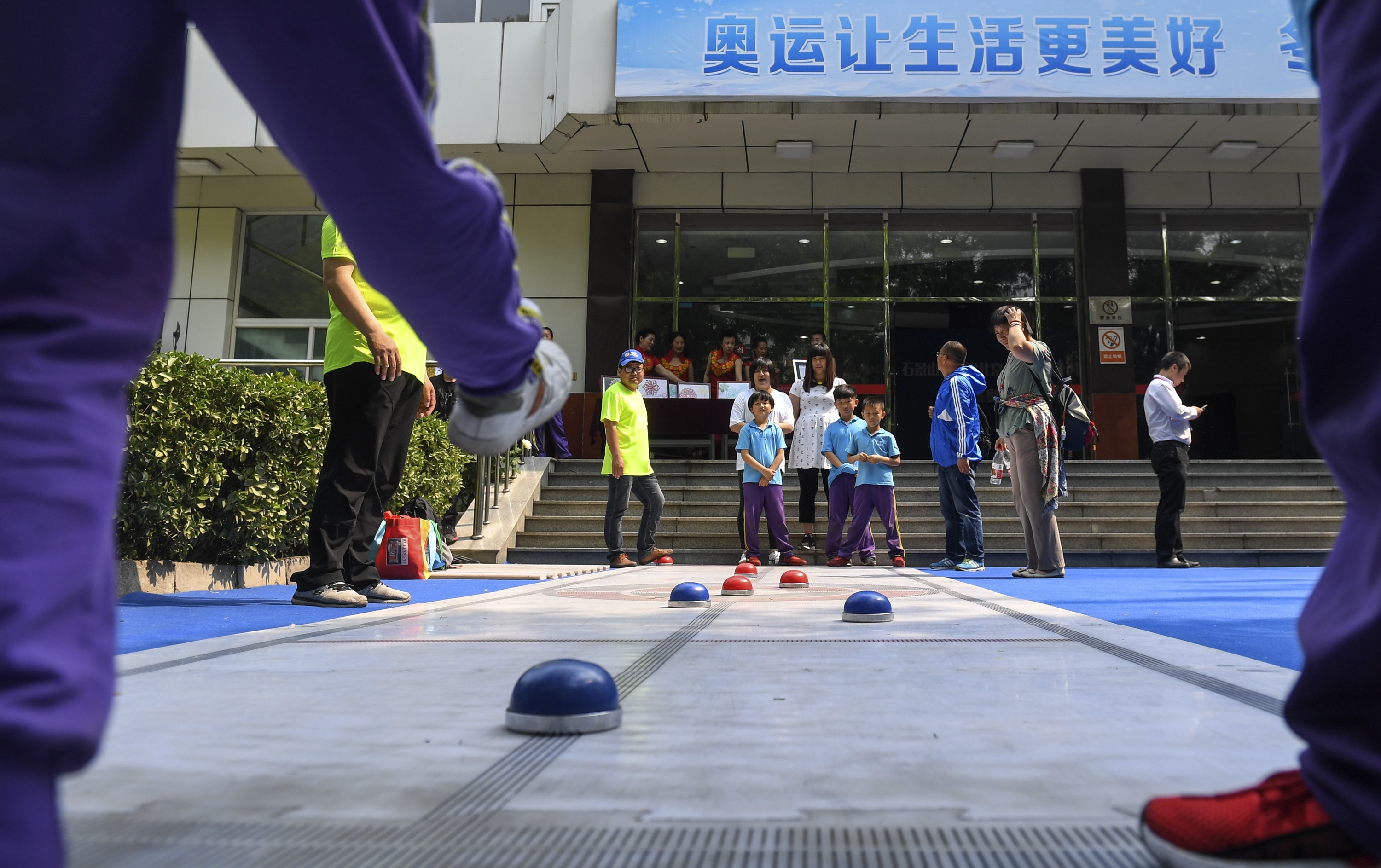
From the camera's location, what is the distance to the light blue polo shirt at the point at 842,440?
892cm

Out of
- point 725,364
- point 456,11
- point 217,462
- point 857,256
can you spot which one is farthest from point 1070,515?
point 456,11

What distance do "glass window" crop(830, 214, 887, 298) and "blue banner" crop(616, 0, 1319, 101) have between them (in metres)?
2.88

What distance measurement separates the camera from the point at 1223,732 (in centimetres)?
144

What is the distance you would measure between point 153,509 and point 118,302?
465 cm

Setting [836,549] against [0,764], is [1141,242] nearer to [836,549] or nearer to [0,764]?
[836,549]

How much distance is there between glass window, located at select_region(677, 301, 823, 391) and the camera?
603 inches

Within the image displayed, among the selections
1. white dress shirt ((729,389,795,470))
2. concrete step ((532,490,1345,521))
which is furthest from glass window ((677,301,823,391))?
white dress shirt ((729,389,795,470))

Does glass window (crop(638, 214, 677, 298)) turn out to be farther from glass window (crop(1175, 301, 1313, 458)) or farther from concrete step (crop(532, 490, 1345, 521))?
glass window (crop(1175, 301, 1313, 458))

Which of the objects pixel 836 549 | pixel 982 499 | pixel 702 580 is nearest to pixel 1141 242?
pixel 982 499

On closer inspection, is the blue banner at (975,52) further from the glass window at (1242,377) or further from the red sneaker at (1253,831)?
the red sneaker at (1253,831)

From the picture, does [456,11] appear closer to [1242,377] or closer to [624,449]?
[624,449]

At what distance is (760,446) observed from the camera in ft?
29.4

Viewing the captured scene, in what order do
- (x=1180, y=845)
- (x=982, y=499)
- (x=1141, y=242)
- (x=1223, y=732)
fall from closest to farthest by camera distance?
(x=1180, y=845)
(x=1223, y=732)
(x=982, y=499)
(x=1141, y=242)

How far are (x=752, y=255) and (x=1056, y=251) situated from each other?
4932 mm
